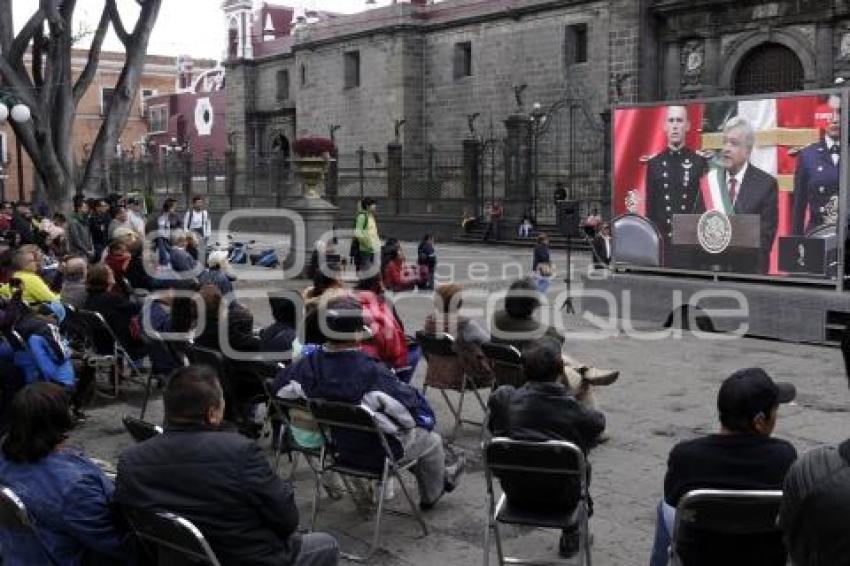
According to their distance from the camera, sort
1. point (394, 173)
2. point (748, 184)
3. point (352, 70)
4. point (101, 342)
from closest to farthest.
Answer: point (101, 342), point (748, 184), point (394, 173), point (352, 70)

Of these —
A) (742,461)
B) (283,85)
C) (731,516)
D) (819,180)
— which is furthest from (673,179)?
(283,85)

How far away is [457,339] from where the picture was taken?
23.1ft

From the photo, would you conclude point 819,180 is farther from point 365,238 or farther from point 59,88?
point 59,88

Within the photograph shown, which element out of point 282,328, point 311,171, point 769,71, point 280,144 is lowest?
point 282,328

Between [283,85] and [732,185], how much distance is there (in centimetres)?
3959

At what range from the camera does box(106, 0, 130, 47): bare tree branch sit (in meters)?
17.2

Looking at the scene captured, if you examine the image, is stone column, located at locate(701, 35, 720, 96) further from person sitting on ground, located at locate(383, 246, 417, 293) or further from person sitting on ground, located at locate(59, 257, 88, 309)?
person sitting on ground, located at locate(59, 257, 88, 309)

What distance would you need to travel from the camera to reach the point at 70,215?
15.8 metres

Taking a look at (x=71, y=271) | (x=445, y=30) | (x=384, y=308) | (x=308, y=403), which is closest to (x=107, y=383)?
(x=71, y=271)

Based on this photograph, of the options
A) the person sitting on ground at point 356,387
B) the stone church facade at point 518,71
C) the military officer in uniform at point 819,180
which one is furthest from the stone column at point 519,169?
the person sitting on ground at point 356,387

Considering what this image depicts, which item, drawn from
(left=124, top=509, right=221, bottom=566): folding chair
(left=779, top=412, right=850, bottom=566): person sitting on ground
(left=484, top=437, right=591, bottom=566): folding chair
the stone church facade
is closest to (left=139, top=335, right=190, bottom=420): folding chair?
(left=484, top=437, right=591, bottom=566): folding chair

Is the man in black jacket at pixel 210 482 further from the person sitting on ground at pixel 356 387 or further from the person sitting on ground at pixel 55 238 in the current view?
the person sitting on ground at pixel 55 238

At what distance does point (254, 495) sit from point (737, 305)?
30.3ft

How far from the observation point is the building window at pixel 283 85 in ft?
158
